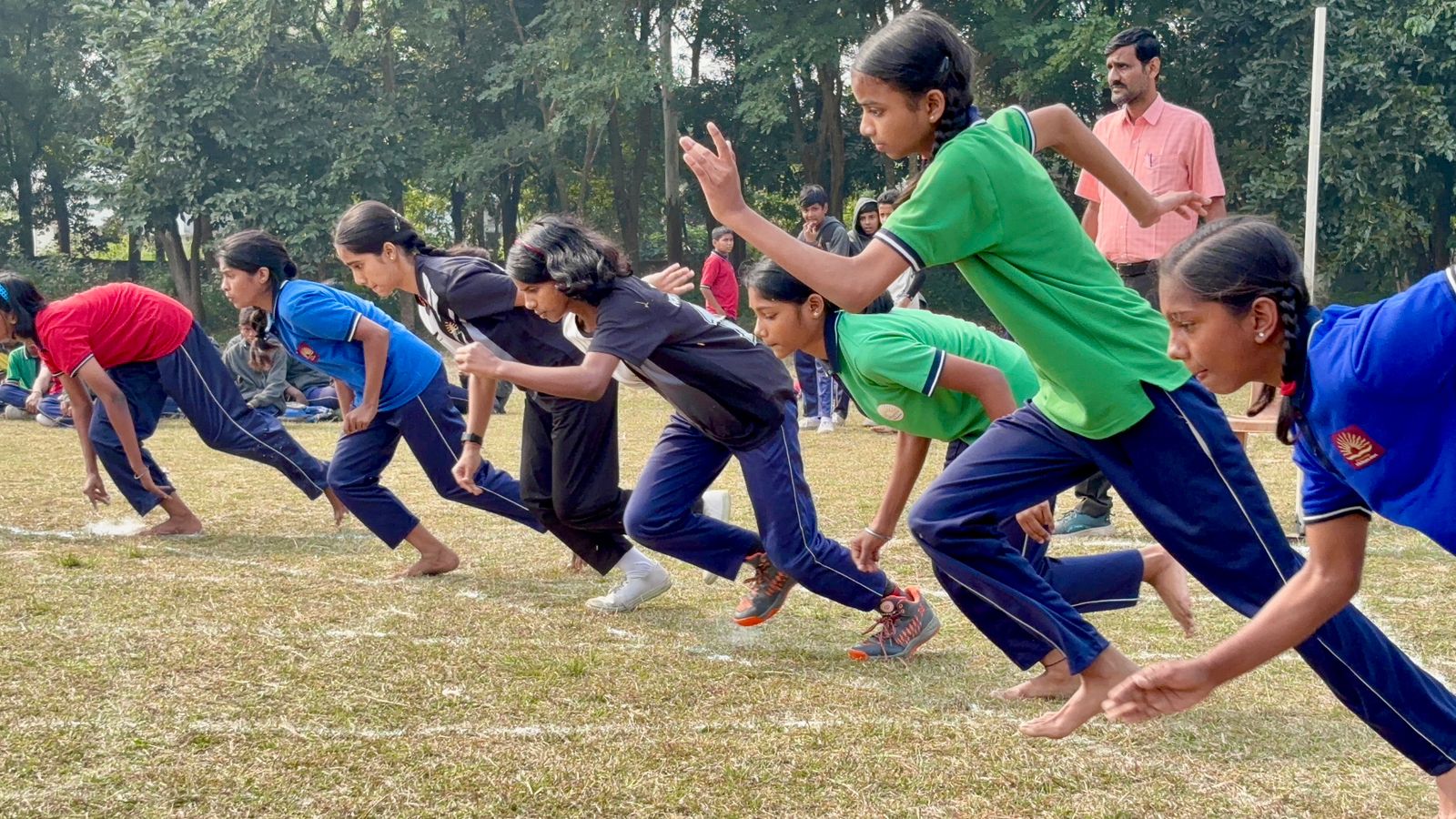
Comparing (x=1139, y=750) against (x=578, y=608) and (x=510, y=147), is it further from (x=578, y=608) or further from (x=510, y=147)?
(x=510, y=147)

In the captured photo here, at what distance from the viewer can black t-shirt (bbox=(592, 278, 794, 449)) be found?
4.34 m

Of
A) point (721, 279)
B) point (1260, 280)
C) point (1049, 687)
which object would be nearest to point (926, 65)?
point (1260, 280)

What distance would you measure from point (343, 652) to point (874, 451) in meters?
6.18

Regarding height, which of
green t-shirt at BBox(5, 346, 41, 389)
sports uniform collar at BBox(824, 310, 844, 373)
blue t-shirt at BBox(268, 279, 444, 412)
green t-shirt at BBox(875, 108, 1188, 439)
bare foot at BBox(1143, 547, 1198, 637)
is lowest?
green t-shirt at BBox(5, 346, 41, 389)

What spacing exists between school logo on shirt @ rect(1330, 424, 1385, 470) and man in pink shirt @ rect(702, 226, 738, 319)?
35.0 feet

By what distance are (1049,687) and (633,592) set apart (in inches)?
69.2

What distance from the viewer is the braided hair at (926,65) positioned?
3.00 meters

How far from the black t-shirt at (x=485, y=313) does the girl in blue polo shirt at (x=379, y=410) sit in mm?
417

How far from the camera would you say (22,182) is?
31.4 meters

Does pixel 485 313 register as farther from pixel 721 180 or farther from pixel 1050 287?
pixel 1050 287

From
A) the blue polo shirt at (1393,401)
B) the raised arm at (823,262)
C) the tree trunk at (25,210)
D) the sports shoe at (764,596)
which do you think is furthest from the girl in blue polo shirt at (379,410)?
the tree trunk at (25,210)

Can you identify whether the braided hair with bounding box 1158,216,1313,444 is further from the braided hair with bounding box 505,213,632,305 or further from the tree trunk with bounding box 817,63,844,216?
the tree trunk with bounding box 817,63,844,216

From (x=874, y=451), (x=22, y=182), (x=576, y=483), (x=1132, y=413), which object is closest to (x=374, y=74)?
(x=22, y=182)

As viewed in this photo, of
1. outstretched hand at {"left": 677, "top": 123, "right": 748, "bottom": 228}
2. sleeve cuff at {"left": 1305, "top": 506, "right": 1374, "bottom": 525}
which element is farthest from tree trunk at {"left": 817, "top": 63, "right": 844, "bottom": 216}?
sleeve cuff at {"left": 1305, "top": 506, "right": 1374, "bottom": 525}
